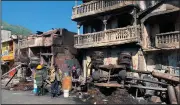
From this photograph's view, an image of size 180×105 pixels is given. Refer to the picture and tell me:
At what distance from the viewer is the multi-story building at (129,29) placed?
18.5 m

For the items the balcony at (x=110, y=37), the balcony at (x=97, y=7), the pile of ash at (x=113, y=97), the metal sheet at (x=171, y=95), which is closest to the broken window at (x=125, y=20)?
the balcony at (x=97, y=7)

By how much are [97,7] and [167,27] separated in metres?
6.76

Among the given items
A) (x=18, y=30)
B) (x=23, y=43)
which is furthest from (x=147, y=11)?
(x=18, y=30)

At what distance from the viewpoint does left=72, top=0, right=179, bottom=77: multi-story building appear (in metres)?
18.5

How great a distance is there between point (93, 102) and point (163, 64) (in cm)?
765

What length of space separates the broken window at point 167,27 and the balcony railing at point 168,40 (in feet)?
4.63

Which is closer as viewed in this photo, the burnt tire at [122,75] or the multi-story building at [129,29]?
the burnt tire at [122,75]

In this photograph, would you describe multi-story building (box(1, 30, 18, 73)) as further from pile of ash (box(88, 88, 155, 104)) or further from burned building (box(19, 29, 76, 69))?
pile of ash (box(88, 88, 155, 104))

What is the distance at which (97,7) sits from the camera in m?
22.5

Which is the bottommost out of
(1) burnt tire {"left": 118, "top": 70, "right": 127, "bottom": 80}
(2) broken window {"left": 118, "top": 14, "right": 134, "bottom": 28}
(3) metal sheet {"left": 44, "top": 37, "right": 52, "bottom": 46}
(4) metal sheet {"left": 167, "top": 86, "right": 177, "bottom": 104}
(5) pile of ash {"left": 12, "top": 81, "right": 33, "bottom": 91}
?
(5) pile of ash {"left": 12, "top": 81, "right": 33, "bottom": 91}

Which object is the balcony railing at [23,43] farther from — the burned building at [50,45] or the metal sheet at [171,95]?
the metal sheet at [171,95]

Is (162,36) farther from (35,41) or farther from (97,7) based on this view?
(35,41)

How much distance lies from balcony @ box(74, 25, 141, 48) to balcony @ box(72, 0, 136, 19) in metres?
2.13

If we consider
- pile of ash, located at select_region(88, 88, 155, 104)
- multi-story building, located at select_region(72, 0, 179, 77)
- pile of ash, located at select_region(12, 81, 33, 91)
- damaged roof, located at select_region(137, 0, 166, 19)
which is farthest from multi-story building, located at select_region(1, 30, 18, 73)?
pile of ash, located at select_region(88, 88, 155, 104)
